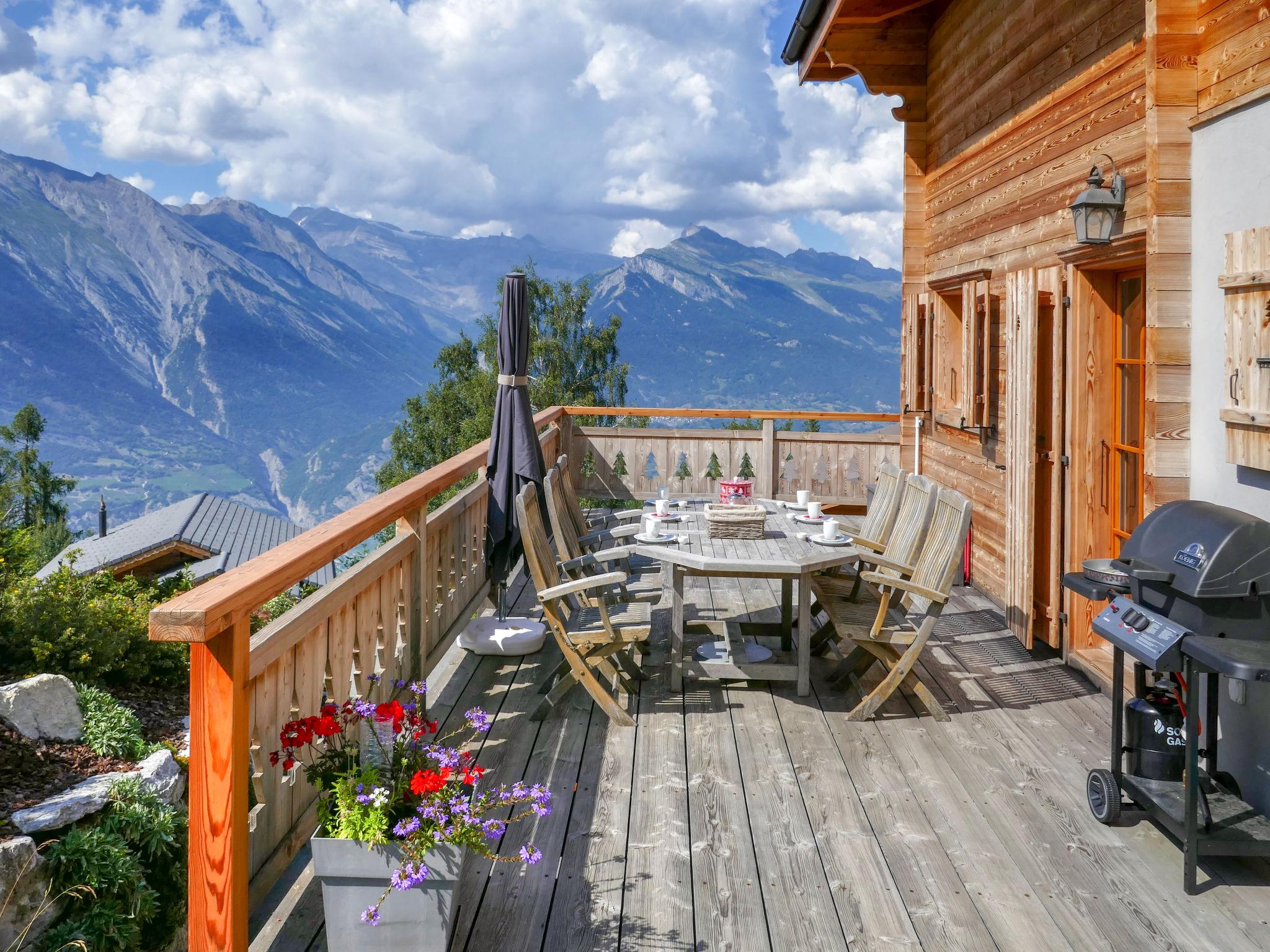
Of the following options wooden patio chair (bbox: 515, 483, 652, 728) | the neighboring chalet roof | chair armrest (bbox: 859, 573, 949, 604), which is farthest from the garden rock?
the neighboring chalet roof

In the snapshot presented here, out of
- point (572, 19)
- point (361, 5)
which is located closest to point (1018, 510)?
point (572, 19)

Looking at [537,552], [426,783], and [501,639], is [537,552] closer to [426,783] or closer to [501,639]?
[501,639]

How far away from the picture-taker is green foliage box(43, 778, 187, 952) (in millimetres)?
2576

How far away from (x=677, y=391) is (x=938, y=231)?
182 meters

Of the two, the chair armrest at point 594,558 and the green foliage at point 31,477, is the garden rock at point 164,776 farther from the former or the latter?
the green foliage at point 31,477

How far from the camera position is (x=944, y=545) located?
4059 millimetres

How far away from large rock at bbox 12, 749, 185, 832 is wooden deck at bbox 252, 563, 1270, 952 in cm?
65

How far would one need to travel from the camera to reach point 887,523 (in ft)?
16.8

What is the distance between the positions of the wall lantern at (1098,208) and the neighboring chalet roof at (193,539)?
83.8 ft

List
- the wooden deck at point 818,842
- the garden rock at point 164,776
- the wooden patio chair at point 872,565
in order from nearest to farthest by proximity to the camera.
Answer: the wooden deck at point 818,842 → the garden rock at point 164,776 → the wooden patio chair at point 872,565

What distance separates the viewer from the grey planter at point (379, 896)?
7.32 ft

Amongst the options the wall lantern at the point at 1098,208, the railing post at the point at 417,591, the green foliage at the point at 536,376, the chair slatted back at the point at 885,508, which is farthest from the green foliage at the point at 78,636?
the green foliage at the point at 536,376

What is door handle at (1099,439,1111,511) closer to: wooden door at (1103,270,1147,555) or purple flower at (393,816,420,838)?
wooden door at (1103,270,1147,555)

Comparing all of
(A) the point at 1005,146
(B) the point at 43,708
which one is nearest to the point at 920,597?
(A) the point at 1005,146
